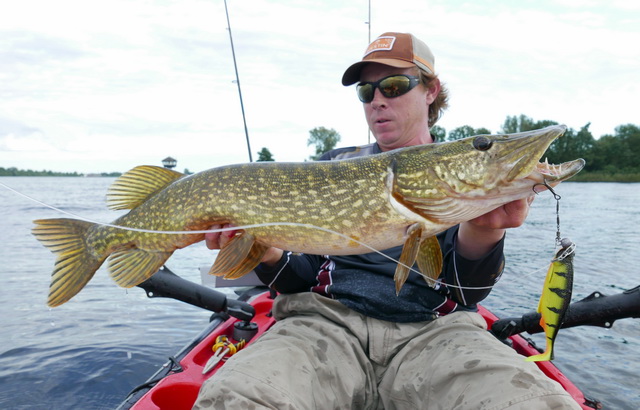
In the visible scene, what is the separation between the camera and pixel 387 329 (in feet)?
6.93

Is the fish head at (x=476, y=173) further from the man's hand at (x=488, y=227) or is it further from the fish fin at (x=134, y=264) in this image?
the fish fin at (x=134, y=264)

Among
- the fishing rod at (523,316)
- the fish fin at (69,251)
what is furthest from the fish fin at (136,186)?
the fishing rod at (523,316)

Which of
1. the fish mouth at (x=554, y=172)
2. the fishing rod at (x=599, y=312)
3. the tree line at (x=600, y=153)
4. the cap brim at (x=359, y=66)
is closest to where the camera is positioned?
the fish mouth at (x=554, y=172)

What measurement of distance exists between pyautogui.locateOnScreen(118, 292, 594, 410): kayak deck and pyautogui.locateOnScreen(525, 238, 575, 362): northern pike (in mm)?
722

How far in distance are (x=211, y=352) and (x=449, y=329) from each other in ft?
4.73

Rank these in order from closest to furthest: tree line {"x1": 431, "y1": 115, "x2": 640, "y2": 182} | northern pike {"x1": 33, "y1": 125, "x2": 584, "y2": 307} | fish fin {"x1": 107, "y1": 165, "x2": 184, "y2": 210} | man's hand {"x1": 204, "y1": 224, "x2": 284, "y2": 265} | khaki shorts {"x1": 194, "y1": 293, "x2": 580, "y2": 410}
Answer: khaki shorts {"x1": 194, "y1": 293, "x2": 580, "y2": 410}
northern pike {"x1": 33, "y1": 125, "x2": 584, "y2": 307}
man's hand {"x1": 204, "y1": 224, "x2": 284, "y2": 265}
fish fin {"x1": 107, "y1": 165, "x2": 184, "y2": 210}
tree line {"x1": 431, "y1": 115, "x2": 640, "y2": 182}

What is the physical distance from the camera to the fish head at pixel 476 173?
67.6 inches

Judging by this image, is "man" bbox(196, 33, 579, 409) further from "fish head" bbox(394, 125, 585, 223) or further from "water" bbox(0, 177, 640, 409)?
"water" bbox(0, 177, 640, 409)

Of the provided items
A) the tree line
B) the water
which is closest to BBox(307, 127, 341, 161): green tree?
the tree line

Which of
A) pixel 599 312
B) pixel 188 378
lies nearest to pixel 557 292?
pixel 599 312

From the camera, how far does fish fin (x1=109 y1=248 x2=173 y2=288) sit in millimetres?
2205

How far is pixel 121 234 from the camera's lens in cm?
222

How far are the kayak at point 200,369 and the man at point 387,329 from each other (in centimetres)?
50

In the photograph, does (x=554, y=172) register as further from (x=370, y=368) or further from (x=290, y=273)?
(x=290, y=273)
